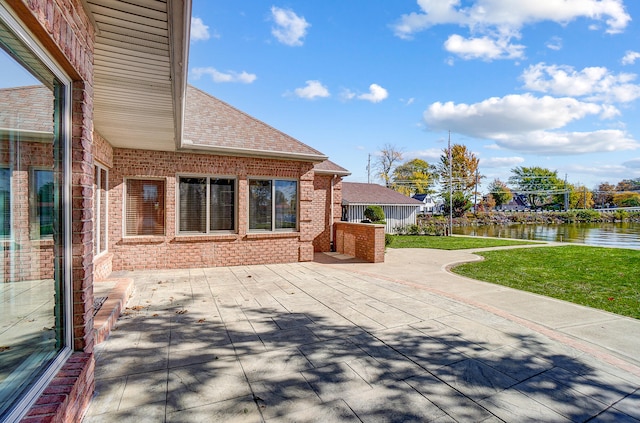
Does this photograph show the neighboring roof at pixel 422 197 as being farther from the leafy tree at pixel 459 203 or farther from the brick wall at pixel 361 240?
the brick wall at pixel 361 240

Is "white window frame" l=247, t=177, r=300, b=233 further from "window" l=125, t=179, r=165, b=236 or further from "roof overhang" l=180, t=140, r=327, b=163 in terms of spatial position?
"window" l=125, t=179, r=165, b=236

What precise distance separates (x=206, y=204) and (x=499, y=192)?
5900 cm

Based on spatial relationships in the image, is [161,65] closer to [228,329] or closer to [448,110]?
[228,329]

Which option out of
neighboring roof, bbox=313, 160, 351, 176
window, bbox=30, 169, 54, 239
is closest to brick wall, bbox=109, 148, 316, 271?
neighboring roof, bbox=313, 160, 351, 176

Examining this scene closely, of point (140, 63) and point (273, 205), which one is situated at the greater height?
point (140, 63)

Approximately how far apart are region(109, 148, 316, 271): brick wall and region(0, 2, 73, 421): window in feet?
20.9

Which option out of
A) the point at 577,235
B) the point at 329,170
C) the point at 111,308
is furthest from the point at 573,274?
the point at 577,235

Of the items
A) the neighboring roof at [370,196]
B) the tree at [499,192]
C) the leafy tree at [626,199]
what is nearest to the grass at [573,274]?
the neighboring roof at [370,196]

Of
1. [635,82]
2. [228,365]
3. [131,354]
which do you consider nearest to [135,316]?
[131,354]

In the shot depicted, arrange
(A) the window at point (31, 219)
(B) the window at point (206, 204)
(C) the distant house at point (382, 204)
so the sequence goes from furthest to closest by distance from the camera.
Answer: (C) the distant house at point (382, 204), (B) the window at point (206, 204), (A) the window at point (31, 219)

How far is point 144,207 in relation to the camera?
A: 8.40 meters

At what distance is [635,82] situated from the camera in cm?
1716

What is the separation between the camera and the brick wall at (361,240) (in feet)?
32.6

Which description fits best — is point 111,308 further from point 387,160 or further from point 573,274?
point 387,160
